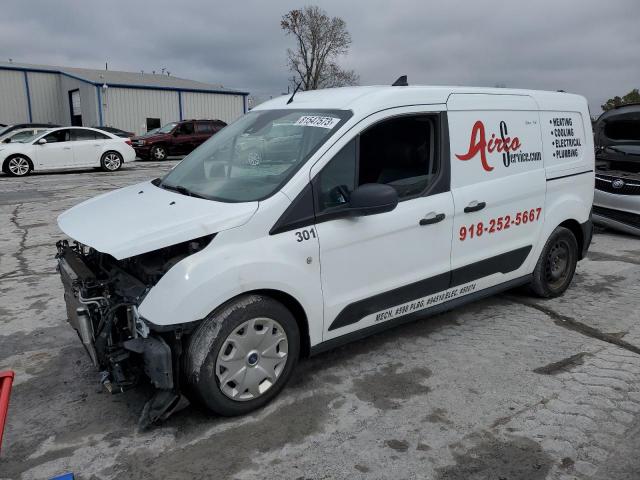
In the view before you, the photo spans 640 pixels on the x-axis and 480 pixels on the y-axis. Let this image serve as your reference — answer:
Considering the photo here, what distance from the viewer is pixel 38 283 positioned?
5.49 m

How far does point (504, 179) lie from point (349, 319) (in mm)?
1788

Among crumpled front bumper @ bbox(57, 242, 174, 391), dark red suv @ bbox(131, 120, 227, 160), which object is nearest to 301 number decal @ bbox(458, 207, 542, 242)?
crumpled front bumper @ bbox(57, 242, 174, 391)

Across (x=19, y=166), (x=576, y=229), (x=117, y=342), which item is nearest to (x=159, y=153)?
(x=19, y=166)

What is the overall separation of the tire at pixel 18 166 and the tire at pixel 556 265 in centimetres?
1562

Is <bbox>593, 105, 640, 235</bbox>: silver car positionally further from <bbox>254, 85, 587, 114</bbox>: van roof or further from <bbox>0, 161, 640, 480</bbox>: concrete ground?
<bbox>254, 85, 587, 114</bbox>: van roof

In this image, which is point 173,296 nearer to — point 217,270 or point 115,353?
point 217,270

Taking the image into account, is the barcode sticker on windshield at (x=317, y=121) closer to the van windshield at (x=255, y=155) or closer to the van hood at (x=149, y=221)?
the van windshield at (x=255, y=155)

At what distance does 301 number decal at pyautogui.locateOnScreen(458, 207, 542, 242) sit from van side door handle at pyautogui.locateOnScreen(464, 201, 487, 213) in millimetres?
115

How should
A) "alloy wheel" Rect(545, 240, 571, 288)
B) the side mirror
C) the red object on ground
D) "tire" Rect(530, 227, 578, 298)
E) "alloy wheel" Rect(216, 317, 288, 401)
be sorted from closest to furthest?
1. the red object on ground
2. "alloy wheel" Rect(216, 317, 288, 401)
3. the side mirror
4. "tire" Rect(530, 227, 578, 298)
5. "alloy wheel" Rect(545, 240, 571, 288)

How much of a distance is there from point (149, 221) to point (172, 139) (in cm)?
2028

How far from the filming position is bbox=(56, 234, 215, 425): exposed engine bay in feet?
9.12

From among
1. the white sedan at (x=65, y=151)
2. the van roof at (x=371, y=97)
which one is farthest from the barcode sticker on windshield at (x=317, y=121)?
the white sedan at (x=65, y=151)

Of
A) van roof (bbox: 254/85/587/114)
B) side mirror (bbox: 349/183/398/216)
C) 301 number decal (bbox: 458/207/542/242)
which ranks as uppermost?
van roof (bbox: 254/85/587/114)

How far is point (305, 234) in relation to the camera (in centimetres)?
310
